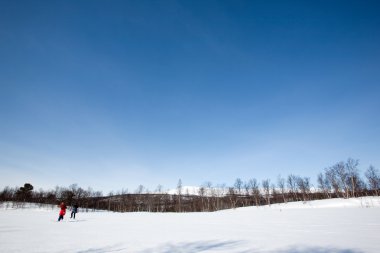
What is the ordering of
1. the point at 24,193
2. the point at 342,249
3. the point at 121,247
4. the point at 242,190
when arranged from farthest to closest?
the point at 242,190 → the point at 24,193 → the point at 121,247 → the point at 342,249

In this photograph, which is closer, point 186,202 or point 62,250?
point 62,250

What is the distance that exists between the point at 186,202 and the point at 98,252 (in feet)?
385

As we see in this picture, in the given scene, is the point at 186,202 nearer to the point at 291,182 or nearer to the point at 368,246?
the point at 291,182

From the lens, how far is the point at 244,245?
8219 mm

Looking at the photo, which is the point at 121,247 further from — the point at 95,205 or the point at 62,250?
the point at 95,205

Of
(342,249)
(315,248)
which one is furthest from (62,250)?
(342,249)

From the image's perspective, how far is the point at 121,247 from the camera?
7926 mm

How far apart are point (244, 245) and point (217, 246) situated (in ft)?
3.44

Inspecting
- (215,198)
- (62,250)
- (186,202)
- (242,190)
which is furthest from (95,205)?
(62,250)

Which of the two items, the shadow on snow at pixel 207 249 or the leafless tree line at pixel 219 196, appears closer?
the shadow on snow at pixel 207 249

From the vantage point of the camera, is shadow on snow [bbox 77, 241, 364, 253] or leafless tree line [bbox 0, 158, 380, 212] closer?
shadow on snow [bbox 77, 241, 364, 253]

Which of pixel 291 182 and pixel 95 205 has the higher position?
pixel 291 182

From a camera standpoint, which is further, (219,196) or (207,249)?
(219,196)

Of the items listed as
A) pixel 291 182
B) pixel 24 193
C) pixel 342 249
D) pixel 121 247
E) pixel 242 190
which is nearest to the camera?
pixel 342 249
